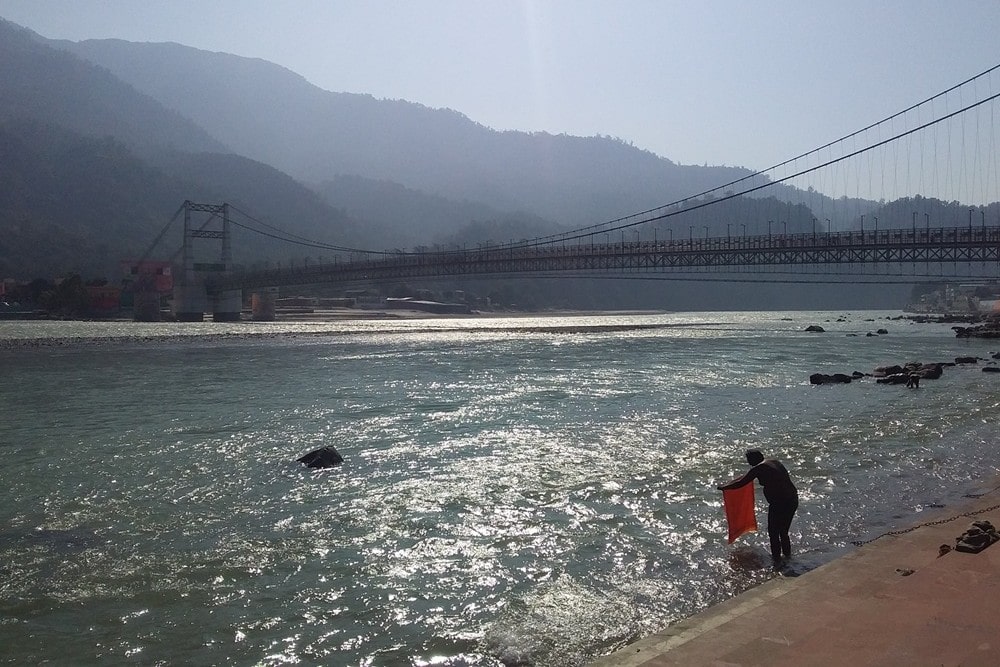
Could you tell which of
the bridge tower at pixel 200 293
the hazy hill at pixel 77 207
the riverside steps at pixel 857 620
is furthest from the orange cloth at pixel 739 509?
the hazy hill at pixel 77 207

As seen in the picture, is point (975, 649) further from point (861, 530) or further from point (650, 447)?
point (650, 447)

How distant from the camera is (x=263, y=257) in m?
188

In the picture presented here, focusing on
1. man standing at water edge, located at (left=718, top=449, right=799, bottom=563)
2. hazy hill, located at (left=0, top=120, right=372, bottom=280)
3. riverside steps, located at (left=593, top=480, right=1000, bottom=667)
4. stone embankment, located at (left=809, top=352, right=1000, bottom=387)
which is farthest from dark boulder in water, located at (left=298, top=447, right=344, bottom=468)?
hazy hill, located at (left=0, top=120, right=372, bottom=280)

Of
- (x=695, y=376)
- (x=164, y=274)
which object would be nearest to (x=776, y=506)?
(x=695, y=376)

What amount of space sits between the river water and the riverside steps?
692 mm

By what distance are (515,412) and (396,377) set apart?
40.1 feet

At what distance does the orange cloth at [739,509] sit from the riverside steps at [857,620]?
48.8 inches

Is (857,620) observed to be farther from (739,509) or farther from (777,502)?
(739,509)

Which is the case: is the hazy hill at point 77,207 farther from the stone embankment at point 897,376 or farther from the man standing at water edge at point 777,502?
the man standing at water edge at point 777,502

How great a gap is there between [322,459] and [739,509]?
795 cm

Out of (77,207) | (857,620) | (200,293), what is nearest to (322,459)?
(857,620)

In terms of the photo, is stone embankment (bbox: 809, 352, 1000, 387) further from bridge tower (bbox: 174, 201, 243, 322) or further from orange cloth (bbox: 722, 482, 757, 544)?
bridge tower (bbox: 174, 201, 243, 322)

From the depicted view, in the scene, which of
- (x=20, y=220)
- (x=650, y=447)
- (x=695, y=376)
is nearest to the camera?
(x=650, y=447)

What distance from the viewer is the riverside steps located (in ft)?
15.0
